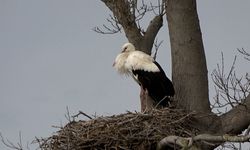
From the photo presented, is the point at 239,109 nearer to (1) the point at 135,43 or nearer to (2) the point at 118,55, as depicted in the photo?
(1) the point at 135,43

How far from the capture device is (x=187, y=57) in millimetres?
7641

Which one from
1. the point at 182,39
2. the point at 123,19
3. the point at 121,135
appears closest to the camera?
the point at 121,135

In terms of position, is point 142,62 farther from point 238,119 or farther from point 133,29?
point 238,119

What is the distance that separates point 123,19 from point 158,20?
479 mm

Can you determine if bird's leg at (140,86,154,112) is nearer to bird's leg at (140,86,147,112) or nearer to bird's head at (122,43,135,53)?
bird's leg at (140,86,147,112)

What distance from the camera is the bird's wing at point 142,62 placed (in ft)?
27.2

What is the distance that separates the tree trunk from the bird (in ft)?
1.02

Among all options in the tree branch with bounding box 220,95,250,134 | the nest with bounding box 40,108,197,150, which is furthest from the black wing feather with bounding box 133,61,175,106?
the tree branch with bounding box 220,95,250,134

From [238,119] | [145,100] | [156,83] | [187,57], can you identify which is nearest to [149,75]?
[156,83]

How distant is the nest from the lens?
6.69m

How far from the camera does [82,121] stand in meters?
7.23

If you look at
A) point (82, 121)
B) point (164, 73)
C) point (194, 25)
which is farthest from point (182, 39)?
point (82, 121)

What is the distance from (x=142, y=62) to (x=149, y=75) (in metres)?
0.20

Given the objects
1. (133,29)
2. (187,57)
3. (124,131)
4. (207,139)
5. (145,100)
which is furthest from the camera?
(145,100)
